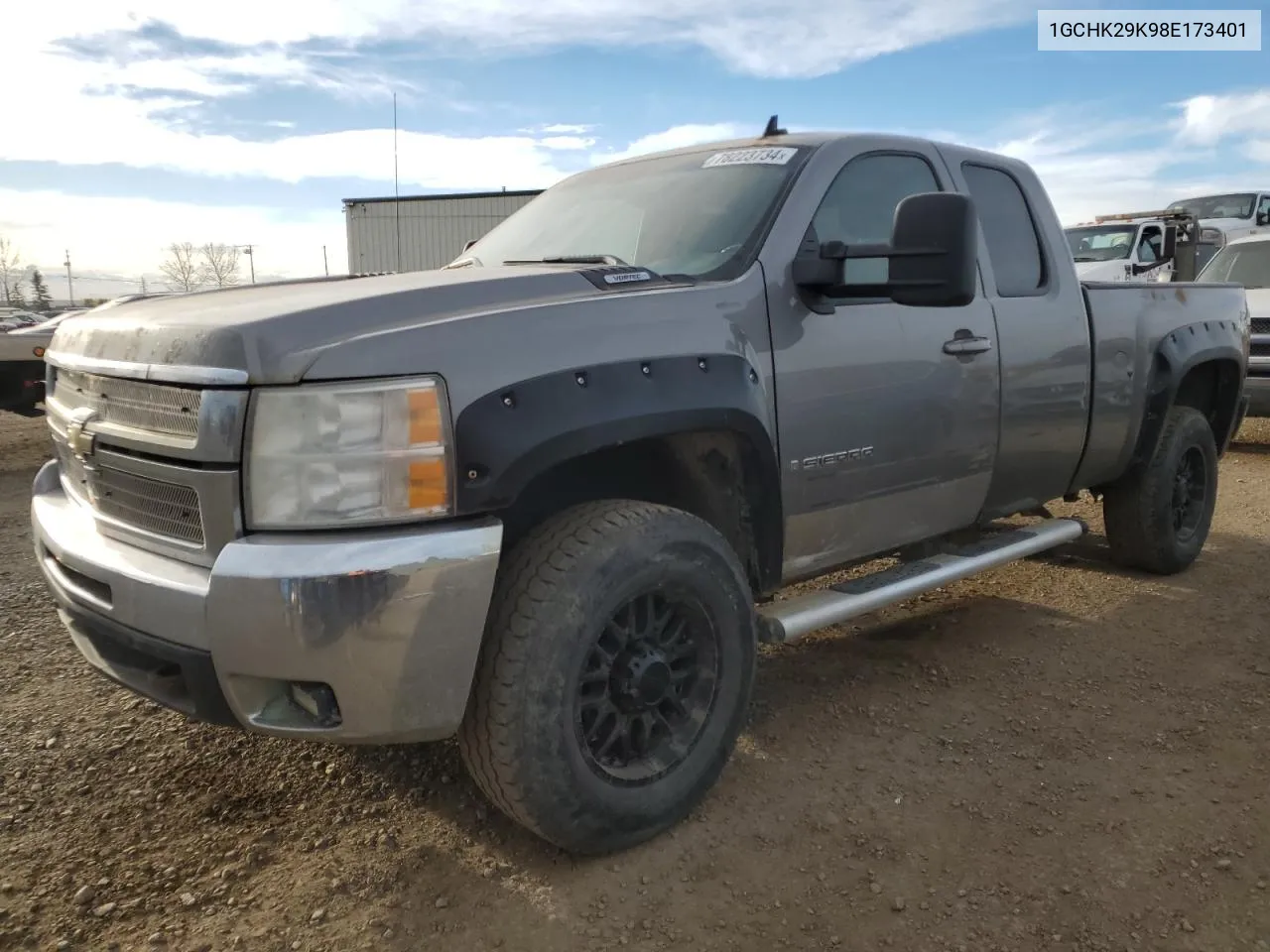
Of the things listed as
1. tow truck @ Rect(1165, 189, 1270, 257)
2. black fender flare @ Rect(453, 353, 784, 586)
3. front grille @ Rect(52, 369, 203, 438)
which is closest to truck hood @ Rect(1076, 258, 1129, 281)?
tow truck @ Rect(1165, 189, 1270, 257)

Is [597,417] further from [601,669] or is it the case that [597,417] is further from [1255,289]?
[1255,289]

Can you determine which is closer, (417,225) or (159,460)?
(159,460)

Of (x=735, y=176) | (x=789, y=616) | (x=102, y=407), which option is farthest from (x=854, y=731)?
(x=102, y=407)

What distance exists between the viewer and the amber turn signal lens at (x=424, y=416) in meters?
2.14

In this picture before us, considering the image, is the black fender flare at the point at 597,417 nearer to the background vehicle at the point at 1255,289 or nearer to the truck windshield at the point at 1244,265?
the background vehicle at the point at 1255,289

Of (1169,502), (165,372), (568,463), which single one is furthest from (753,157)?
(1169,502)

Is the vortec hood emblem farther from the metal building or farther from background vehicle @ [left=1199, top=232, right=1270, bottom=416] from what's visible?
the metal building

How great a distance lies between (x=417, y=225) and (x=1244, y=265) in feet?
52.8

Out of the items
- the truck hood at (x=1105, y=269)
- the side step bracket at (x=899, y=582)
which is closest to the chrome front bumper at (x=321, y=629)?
the side step bracket at (x=899, y=582)

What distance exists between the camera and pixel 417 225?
2155 centimetres

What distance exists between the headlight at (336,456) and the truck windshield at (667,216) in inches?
45.2

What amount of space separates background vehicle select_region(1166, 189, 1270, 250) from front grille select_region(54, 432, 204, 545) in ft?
58.0

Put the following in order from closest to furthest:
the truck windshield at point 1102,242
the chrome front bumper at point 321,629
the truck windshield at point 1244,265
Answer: the chrome front bumper at point 321,629, the truck windshield at point 1244,265, the truck windshield at point 1102,242

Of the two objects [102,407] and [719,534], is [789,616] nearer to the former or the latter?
[719,534]
